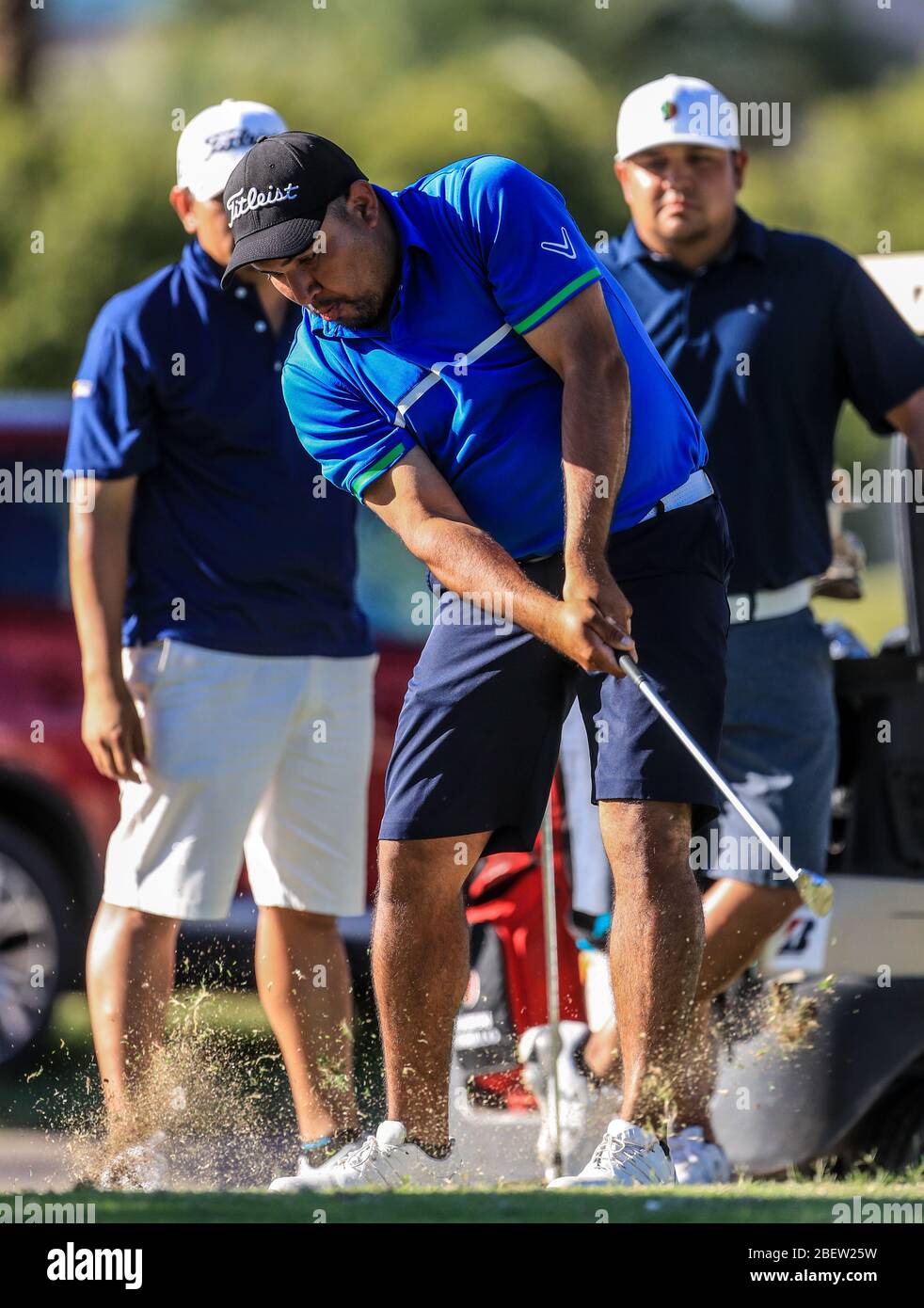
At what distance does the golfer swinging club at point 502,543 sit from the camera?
4188mm

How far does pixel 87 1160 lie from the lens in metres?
4.96

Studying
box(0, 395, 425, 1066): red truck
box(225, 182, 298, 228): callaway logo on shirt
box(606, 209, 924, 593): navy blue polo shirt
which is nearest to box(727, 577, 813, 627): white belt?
box(606, 209, 924, 593): navy blue polo shirt

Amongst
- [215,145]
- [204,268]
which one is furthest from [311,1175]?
[215,145]

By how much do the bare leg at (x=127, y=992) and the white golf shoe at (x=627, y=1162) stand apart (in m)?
1.25

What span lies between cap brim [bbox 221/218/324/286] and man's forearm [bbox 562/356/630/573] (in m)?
0.56

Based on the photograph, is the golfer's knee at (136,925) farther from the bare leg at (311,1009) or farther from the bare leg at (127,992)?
the bare leg at (311,1009)

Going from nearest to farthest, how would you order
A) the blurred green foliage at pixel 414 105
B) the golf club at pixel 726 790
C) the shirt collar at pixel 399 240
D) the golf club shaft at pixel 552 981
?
the golf club at pixel 726 790 < the shirt collar at pixel 399 240 < the golf club shaft at pixel 552 981 < the blurred green foliage at pixel 414 105

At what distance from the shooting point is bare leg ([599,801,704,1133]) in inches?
166

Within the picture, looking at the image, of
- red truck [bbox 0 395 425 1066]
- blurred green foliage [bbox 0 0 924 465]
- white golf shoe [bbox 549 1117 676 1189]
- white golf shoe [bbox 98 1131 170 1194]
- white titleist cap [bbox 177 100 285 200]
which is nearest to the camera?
white golf shoe [bbox 549 1117 676 1189]

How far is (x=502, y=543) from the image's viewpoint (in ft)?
14.5

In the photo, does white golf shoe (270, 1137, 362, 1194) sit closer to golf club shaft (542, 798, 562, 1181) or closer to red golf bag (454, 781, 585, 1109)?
golf club shaft (542, 798, 562, 1181)

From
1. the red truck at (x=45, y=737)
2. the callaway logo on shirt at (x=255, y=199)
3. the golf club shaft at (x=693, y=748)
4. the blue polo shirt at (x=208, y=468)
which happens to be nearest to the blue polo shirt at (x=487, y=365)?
the callaway logo on shirt at (x=255, y=199)

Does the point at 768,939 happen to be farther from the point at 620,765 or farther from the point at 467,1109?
the point at 620,765

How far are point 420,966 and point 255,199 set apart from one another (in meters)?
1.55
